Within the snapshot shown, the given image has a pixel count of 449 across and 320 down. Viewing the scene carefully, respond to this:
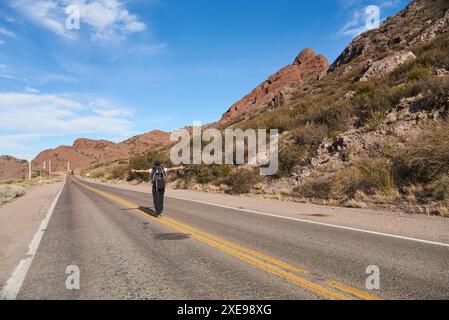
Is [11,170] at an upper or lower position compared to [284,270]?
upper

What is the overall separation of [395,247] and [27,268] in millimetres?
6566

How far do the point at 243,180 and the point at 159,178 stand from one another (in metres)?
8.87

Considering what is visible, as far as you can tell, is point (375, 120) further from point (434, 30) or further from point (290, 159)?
point (434, 30)

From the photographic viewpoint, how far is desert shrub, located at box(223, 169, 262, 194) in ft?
67.5

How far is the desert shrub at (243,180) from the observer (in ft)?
67.5

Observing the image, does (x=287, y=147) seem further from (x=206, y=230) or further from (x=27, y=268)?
(x=27, y=268)

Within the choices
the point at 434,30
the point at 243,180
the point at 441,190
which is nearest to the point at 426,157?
the point at 441,190

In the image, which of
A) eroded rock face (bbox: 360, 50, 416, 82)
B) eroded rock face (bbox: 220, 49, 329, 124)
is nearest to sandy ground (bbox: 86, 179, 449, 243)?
eroded rock face (bbox: 360, 50, 416, 82)

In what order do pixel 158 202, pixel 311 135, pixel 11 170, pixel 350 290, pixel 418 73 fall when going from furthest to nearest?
pixel 11 170
pixel 418 73
pixel 311 135
pixel 158 202
pixel 350 290

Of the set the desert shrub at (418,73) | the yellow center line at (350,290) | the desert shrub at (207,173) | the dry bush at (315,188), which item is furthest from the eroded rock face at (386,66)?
the yellow center line at (350,290)

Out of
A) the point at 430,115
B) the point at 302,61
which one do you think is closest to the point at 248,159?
the point at 430,115

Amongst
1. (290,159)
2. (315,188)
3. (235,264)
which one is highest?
(290,159)

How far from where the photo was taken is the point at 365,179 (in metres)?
14.0

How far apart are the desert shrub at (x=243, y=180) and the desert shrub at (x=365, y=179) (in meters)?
6.14
